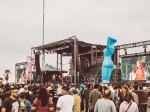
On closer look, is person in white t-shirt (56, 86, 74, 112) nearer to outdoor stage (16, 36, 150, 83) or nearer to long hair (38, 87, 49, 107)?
long hair (38, 87, 49, 107)

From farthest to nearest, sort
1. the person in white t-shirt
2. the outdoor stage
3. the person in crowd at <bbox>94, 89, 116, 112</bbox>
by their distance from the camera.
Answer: the outdoor stage < the person in white t-shirt < the person in crowd at <bbox>94, 89, 116, 112</bbox>

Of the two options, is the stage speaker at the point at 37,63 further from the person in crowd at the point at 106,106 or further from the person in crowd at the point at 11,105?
the person in crowd at the point at 106,106

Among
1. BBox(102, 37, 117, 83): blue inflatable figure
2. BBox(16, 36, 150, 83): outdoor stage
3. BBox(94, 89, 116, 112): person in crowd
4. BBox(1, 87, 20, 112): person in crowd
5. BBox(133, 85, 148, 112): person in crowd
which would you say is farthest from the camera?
BBox(16, 36, 150, 83): outdoor stage

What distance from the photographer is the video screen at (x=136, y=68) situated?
30.4 metres

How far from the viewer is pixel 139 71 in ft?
102

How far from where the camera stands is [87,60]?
39375mm

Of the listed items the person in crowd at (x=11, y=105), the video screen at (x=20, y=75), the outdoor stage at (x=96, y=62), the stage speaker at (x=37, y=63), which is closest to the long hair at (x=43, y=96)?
the person in crowd at (x=11, y=105)

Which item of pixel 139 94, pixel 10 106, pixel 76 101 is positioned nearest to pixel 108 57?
pixel 139 94

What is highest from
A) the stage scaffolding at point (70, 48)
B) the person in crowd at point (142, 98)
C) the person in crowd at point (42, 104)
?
the stage scaffolding at point (70, 48)

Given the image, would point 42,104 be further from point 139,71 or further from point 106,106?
point 139,71

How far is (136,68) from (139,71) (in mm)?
904

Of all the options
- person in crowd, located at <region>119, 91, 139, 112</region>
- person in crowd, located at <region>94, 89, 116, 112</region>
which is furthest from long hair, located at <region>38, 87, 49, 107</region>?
person in crowd, located at <region>119, 91, 139, 112</region>

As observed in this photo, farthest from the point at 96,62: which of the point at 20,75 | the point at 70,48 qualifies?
the point at 20,75

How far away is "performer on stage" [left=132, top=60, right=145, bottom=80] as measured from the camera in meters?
30.3
